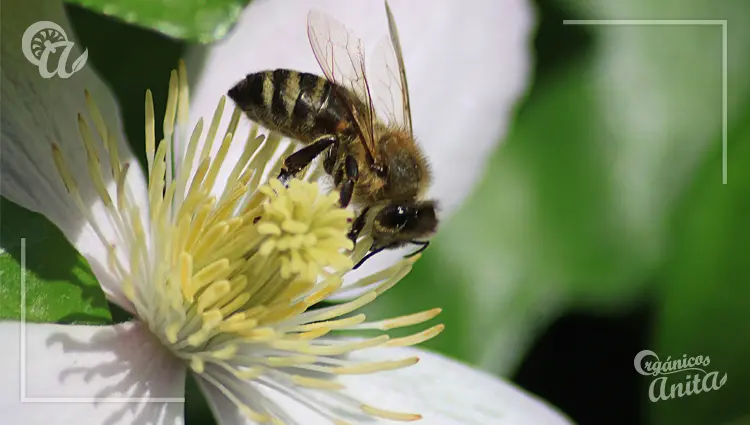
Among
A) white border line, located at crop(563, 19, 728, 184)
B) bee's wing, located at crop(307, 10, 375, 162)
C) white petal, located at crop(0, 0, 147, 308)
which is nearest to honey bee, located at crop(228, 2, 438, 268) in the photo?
bee's wing, located at crop(307, 10, 375, 162)

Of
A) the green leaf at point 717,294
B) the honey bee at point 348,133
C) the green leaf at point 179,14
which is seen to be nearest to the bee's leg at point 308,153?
the honey bee at point 348,133

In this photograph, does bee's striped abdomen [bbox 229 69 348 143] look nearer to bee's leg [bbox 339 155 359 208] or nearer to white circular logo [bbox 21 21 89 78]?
bee's leg [bbox 339 155 359 208]

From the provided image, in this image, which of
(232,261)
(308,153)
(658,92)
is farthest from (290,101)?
(658,92)

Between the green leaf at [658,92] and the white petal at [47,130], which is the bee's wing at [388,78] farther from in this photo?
the green leaf at [658,92]

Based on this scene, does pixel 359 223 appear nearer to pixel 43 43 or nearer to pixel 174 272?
pixel 174 272

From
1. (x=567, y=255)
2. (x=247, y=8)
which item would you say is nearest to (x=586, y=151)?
(x=567, y=255)

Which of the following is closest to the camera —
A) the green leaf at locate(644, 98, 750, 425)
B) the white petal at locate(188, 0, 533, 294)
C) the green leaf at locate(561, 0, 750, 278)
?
the white petal at locate(188, 0, 533, 294)

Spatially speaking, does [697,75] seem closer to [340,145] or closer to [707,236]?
[707,236]
